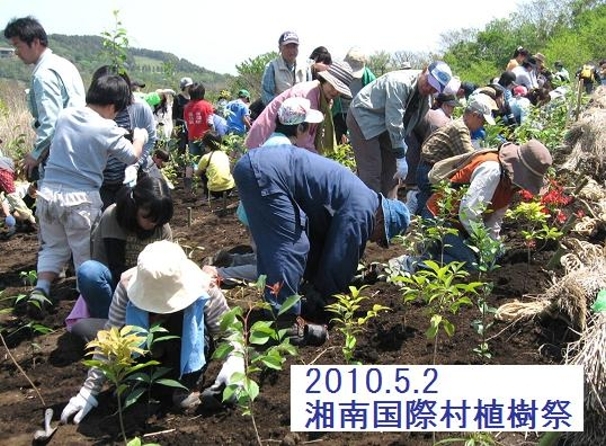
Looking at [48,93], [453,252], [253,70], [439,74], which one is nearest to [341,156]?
[439,74]

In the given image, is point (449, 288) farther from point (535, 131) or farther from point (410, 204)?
point (535, 131)

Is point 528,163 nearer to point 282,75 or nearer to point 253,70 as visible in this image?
point 282,75

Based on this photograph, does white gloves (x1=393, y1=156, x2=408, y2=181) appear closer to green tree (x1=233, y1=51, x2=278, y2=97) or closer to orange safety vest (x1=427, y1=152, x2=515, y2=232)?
orange safety vest (x1=427, y1=152, x2=515, y2=232)

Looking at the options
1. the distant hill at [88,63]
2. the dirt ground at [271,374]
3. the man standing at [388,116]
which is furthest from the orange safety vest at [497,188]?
the distant hill at [88,63]

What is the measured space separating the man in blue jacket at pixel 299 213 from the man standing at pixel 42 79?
1.42 metres

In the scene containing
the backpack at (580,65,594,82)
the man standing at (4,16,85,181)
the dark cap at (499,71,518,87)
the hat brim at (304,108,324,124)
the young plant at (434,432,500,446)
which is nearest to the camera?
the young plant at (434,432,500,446)

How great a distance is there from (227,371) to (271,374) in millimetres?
374

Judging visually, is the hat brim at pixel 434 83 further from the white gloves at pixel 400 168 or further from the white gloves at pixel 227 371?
the white gloves at pixel 227 371

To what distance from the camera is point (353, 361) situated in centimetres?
342

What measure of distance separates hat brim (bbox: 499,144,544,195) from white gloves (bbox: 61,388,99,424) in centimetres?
253

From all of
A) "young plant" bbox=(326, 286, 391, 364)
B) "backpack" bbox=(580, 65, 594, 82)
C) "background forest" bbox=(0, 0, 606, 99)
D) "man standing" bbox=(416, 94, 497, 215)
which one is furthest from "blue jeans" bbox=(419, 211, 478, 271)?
"background forest" bbox=(0, 0, 606, 99)

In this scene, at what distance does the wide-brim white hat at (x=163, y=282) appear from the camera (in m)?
2.83

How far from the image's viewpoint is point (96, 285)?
3.61m

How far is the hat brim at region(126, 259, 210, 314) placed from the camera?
2887 mm
